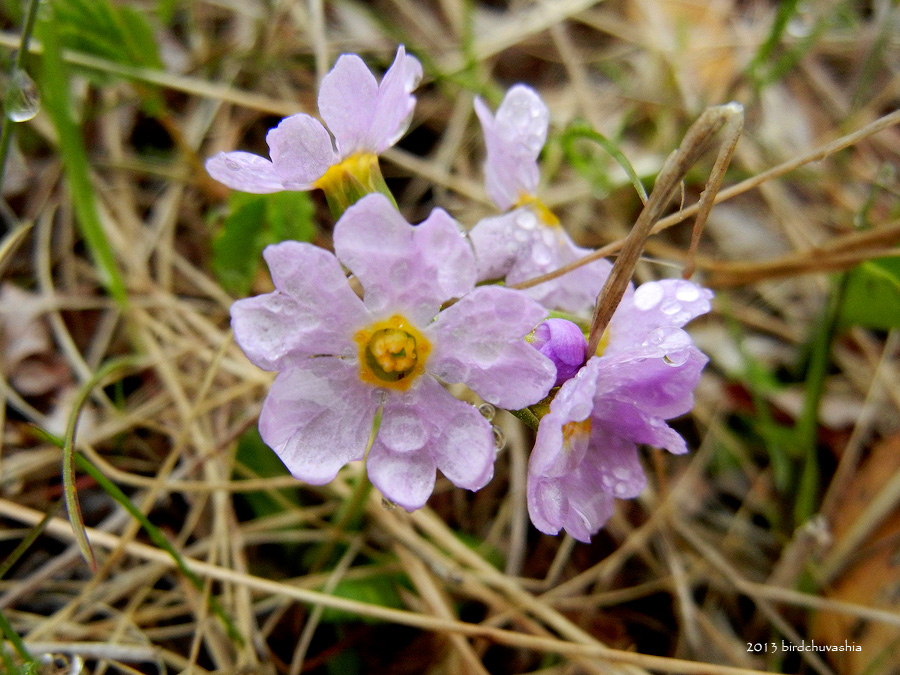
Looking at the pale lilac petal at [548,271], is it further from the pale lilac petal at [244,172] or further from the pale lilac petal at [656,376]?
the pale lilac petal at [244,172]

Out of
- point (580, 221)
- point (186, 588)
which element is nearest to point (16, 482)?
point (186, 588)

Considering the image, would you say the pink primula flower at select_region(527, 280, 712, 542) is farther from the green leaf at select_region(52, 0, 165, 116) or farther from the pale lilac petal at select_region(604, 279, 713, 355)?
the green leaf at select_region(52, 0, 165, 116)

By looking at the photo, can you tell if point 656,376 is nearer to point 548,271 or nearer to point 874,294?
point 548,271

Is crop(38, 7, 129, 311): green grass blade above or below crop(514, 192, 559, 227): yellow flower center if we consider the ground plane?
below

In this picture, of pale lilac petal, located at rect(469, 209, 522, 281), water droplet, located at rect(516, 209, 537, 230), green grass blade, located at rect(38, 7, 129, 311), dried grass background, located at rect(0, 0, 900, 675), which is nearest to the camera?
pale lilac petal, located at rect(469, 209, 522, 281)

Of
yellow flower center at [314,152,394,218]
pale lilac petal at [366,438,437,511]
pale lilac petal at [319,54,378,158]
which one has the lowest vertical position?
pale lilac petal at [366,438,437,511]

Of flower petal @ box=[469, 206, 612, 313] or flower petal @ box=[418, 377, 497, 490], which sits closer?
flower petal @ box=[418, 377, 497, 490]

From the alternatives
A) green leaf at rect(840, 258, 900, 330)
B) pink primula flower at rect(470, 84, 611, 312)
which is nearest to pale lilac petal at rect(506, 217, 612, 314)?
pink primula flower at rect(470, 84, 611, 312)

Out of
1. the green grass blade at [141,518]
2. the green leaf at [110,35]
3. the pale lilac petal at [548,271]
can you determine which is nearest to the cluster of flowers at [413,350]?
the pale lilac petal at [548,271]

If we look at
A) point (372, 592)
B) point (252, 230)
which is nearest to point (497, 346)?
point (372, 592)
